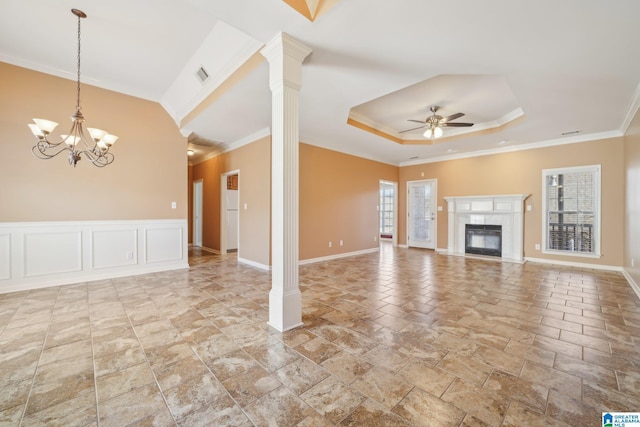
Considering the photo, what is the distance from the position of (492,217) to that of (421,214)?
1.94 metres

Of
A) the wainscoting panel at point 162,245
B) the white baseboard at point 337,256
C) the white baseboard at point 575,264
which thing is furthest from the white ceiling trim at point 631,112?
the wainscoting panel at point 162,245

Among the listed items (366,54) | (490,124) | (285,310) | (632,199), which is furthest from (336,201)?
(632,199)

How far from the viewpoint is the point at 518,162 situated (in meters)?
6.14

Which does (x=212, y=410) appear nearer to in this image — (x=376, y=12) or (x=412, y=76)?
(x=376, y=12)

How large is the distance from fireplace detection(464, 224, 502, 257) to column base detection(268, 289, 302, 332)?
5.82 m

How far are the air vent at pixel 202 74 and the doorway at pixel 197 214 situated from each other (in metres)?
4.88

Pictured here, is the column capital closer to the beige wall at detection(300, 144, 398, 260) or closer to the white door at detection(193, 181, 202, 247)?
the beige wall at detection(300, 144, 398, 260)

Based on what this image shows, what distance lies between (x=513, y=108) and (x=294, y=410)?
5.65m

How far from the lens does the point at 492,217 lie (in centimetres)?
637

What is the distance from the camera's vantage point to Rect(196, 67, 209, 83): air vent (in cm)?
355

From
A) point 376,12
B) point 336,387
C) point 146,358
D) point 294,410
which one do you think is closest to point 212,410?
point 294,410

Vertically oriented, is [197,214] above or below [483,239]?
above

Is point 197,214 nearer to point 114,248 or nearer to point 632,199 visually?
point 114,248

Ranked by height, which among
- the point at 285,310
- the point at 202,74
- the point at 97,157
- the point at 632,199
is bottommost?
the point at 285,310
